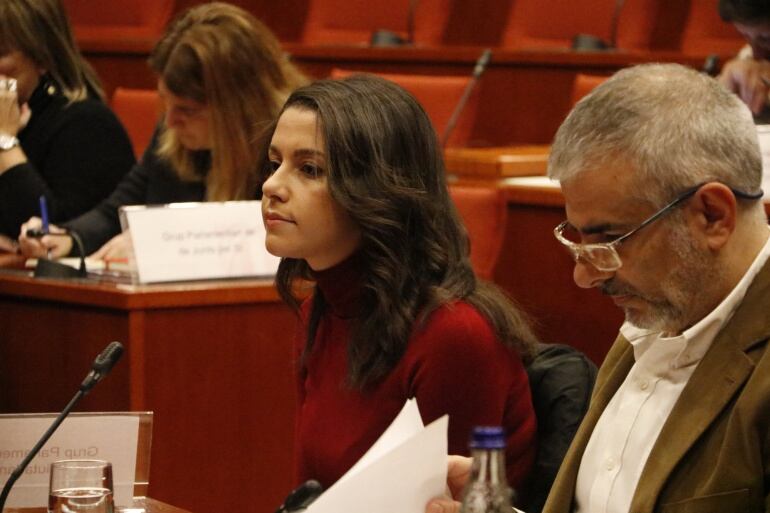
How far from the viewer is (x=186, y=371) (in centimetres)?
291

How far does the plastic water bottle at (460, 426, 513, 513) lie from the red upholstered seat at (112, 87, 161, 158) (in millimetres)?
3812

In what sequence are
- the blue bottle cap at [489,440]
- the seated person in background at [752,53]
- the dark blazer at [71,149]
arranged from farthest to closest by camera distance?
the dark blazer at [71,149]
the seated person in background at [752,53]
the blue bottle cap at [489,440]

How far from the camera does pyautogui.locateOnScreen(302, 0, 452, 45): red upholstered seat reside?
19.9 ft

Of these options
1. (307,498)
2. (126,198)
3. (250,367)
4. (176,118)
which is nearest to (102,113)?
(126,198)

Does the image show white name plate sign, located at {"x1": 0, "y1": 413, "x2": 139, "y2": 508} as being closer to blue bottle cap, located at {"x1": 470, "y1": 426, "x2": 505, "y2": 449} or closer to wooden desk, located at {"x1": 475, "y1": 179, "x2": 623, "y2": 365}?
blue bottle cap, located at {"x1": 470, "y1": 426, "x2": 505, "y2": 449}

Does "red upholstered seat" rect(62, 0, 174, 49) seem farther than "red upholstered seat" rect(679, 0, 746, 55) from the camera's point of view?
Yes

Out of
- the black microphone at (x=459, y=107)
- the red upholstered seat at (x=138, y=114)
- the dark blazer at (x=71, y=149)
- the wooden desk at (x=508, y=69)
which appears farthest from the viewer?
the wooden desk at (x=508, y=69)

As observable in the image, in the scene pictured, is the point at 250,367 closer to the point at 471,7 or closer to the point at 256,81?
the point at 256,81

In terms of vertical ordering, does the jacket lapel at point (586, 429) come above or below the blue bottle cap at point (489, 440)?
below

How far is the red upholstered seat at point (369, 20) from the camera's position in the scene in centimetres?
605

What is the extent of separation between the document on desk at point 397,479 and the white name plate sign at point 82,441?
1.60 feet

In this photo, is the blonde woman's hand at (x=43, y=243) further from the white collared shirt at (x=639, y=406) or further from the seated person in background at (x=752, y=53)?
the white collared shirt at (x=639, y=406)

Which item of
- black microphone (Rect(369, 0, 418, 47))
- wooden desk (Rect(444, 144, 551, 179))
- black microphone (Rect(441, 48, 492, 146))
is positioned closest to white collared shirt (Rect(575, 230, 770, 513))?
wooden desk (Rect(444, 144, 551, 179))

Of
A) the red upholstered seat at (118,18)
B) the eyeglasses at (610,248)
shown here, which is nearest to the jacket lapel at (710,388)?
the eyeglasses at (610,248)
